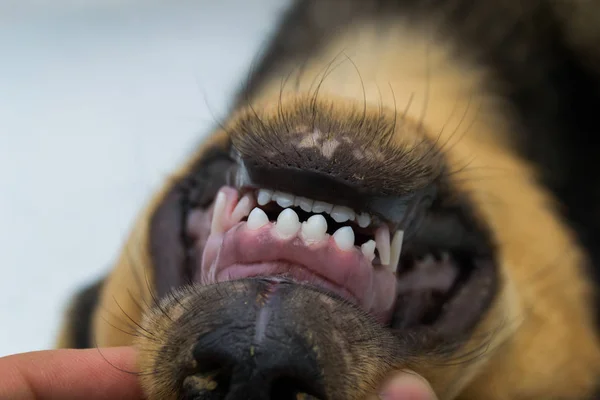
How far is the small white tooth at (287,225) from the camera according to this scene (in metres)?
0.59

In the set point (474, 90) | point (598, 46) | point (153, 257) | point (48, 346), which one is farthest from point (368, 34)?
point (48, 346)

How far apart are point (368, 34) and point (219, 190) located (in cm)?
37

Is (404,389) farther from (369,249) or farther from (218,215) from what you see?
(218,215)

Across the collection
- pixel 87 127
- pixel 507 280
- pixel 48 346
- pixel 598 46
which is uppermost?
pixel 598 46

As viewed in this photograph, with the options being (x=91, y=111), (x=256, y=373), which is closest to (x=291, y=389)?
(x=256, y=373)

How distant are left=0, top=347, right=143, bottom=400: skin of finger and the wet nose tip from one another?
0.41 ft

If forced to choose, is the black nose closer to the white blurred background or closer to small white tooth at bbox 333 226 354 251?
small white tooth at bbox 333 226 354 251

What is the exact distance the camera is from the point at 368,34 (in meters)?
0.96

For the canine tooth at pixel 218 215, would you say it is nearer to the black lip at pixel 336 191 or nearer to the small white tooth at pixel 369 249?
the black lip at pixel 336 191

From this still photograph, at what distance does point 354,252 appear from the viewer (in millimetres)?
598

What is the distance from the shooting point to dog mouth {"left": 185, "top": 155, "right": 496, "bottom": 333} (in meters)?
0.59

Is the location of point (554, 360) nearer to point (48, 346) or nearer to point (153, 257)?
point (153, 257)

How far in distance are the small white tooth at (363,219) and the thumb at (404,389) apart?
0.13m

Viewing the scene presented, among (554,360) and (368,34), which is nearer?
(554,360)
